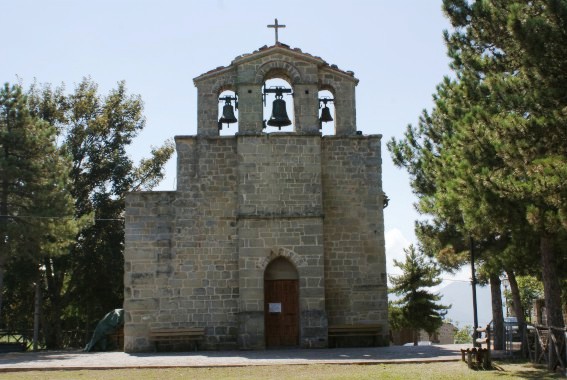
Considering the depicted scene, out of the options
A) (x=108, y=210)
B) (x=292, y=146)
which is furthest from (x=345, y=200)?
(x=108, y=210)

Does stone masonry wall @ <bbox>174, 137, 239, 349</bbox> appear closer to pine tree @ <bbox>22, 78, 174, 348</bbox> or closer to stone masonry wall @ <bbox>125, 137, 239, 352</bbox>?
stone masonry wall @ <bbox>125, 137, 239, 352</bbox>

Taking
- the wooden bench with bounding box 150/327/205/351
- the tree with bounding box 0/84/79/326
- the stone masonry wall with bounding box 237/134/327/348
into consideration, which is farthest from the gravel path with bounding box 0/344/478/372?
the tree with bounding box 0/84/79/326

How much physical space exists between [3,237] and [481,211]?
16582 mm

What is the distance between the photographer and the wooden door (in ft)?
64.0

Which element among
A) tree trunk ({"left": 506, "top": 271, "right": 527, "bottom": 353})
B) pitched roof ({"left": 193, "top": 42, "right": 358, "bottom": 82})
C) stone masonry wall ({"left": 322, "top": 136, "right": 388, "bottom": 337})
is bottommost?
tree trunk ({"left": 506, "top": 271, "right": 527, "bottom": 353})

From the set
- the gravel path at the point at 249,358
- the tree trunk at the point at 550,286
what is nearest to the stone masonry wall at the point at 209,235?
the gravel path at the point at 249,358

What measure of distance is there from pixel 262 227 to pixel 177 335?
3724 mm

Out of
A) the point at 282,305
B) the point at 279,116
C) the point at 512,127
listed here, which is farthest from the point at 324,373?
the point at 279,116

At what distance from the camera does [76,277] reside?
31.1 meters

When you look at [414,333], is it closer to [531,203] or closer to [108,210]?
[108,210]

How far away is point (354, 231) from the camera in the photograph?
20.0 m

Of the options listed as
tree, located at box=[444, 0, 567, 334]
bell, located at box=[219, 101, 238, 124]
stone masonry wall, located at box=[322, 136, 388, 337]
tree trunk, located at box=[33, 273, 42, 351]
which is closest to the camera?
tree, located at box=[444, 0, 567, 334]

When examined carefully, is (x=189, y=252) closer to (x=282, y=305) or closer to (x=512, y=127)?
(x=282, y=305)

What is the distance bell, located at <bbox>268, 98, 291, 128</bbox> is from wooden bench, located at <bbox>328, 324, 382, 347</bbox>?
19.2 feet
